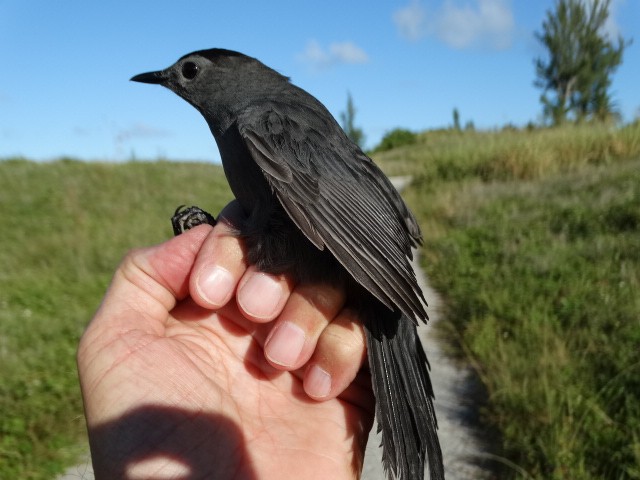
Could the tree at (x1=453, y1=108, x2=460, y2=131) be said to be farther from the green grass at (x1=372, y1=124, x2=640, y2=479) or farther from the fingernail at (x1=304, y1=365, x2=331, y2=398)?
→ the fingernail at (x1=304, y1=365, x2=331, y2=398)

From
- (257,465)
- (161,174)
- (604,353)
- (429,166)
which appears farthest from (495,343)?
(161,174)

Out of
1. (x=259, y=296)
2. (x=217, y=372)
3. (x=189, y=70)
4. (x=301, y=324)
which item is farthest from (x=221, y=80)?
(x=217, y=372)

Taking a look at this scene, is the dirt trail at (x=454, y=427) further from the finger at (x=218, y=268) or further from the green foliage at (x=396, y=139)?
the green foliage at (x=396, y=139)

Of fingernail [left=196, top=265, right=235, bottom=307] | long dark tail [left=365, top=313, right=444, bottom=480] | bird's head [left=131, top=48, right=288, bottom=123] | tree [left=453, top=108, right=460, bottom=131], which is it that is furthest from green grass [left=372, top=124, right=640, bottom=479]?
tree [left=453, top=108, right=460, bottom=131]

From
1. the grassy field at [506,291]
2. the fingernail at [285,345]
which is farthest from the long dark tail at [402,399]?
the grassy field at [506,291]

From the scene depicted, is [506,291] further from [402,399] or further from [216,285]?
[216,285]
